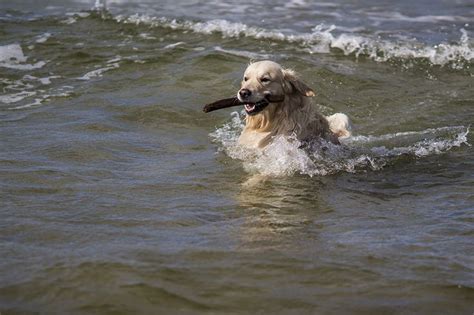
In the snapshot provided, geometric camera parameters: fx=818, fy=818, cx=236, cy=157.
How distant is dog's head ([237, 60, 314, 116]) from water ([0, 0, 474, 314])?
43 centimetres

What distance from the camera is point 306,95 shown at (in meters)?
7.72

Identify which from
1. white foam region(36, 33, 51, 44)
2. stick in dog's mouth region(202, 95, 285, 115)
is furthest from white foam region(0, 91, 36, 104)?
stick in dog's mouth region(202, 95, 285, 115)

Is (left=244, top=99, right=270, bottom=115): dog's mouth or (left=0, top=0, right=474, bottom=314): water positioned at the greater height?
(left=244, top=99, right=270, bottom=115): dog's mouth

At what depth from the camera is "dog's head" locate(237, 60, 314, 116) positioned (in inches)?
294

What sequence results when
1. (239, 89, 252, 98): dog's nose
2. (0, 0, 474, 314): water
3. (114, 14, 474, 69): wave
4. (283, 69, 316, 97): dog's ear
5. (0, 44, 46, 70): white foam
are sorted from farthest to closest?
(114, 14, 474, 69): wave < (0, 44, 46, 70): white foam < (283, 69, 316, 97): dog's ear < (239, 89, 252, 98): dog's nose < (0, 0, 474, 314): water

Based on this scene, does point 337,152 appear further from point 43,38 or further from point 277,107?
point 43,38

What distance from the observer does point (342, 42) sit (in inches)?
533

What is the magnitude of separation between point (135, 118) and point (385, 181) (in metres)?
3.38

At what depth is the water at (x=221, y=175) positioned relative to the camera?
4496mm

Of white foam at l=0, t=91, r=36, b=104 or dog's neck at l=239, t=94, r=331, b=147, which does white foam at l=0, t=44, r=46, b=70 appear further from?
dog's neck at l=239, t=94, r=331, b=147

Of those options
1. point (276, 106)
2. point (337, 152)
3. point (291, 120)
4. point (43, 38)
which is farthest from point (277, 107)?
point (43, 38)

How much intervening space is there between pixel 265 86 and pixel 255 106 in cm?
21

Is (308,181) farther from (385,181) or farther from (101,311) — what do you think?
(101,311)

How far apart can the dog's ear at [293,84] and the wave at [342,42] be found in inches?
212
